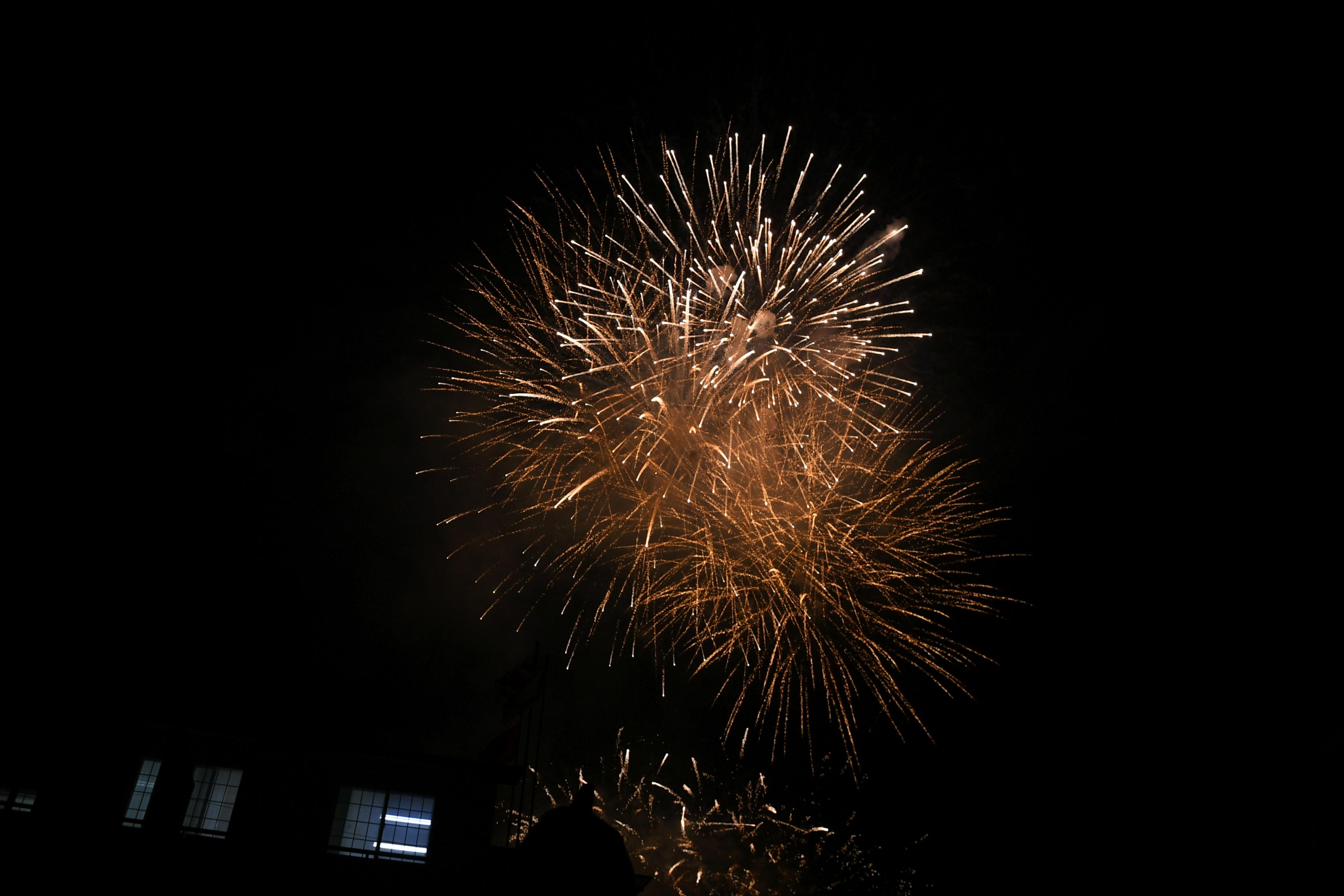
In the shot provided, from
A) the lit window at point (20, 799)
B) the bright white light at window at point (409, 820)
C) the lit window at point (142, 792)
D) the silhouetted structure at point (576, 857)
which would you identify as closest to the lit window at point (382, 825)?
the bright white light at window at point (409, 820)

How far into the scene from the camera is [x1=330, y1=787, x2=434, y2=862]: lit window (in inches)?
522

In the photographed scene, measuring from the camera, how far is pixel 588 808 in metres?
3.87

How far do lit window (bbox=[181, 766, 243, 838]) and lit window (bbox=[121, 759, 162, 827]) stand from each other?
0.69m

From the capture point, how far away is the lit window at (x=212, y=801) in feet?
42.1

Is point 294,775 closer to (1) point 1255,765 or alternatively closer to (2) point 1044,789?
(1) point 1255,765

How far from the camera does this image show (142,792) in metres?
13.2

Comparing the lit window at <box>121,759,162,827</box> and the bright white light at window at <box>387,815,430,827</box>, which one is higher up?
the lit window at <box>121,759,162,827</box>

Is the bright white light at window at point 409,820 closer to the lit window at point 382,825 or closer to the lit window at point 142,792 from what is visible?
the lit window at point 382,825

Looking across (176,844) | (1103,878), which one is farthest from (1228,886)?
(176,844)

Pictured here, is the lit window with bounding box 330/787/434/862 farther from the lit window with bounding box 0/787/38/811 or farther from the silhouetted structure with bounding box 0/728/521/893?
the lit window with bounding box 0/787/38/811

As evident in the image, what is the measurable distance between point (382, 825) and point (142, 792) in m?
4.28

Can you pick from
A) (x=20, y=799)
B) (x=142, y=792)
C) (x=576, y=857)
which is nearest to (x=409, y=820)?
(x=142, y=792)

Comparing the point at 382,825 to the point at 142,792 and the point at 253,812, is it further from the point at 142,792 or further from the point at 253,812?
the point at 142,792

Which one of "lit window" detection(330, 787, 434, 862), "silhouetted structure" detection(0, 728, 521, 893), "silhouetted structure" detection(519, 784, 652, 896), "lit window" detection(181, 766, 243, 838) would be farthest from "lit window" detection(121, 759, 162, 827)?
"silhouetted structure" detection(519, 784, 652, 896)
